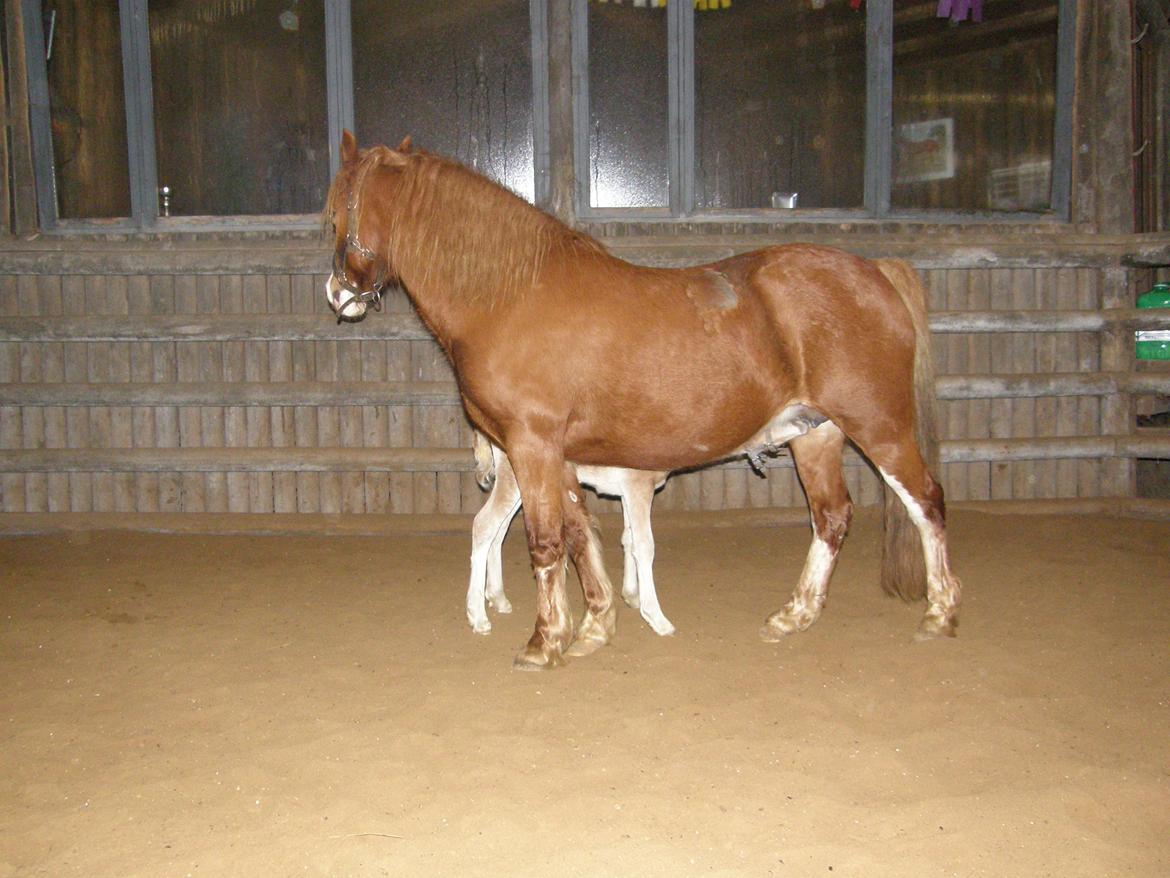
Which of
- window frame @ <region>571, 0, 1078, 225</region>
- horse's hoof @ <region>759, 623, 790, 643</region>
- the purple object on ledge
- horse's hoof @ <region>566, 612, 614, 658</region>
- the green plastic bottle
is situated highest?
the purple object on ledge

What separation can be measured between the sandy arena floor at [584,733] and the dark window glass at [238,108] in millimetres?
3040

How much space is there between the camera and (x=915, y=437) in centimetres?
470

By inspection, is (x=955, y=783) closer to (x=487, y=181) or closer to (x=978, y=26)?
(x=487, y=181)

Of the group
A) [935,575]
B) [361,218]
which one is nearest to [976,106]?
[935,575]

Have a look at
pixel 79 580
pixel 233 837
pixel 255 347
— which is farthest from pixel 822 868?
pixel 255 347

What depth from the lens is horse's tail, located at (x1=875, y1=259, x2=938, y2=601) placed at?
4660 millimetres

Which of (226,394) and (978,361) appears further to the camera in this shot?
(978,361)

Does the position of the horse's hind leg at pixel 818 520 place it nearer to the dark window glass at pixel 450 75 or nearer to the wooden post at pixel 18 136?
the dark window glass at pixel 450 75

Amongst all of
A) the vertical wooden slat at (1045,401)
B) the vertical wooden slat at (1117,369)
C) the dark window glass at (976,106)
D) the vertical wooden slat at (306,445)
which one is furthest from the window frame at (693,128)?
the vertical wooden slat at (306,445)

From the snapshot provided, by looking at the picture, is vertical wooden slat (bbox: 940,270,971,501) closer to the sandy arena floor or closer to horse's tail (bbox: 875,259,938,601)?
the sandy arena floor

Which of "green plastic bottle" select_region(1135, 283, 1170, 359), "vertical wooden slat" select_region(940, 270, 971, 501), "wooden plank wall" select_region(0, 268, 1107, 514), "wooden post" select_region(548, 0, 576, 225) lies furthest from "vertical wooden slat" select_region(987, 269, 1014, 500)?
"wooden post" select_region(548, 0, 576, 225)

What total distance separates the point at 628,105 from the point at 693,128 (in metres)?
0.49

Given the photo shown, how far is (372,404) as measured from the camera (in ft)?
23.0

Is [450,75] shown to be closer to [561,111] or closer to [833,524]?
[561,111]
